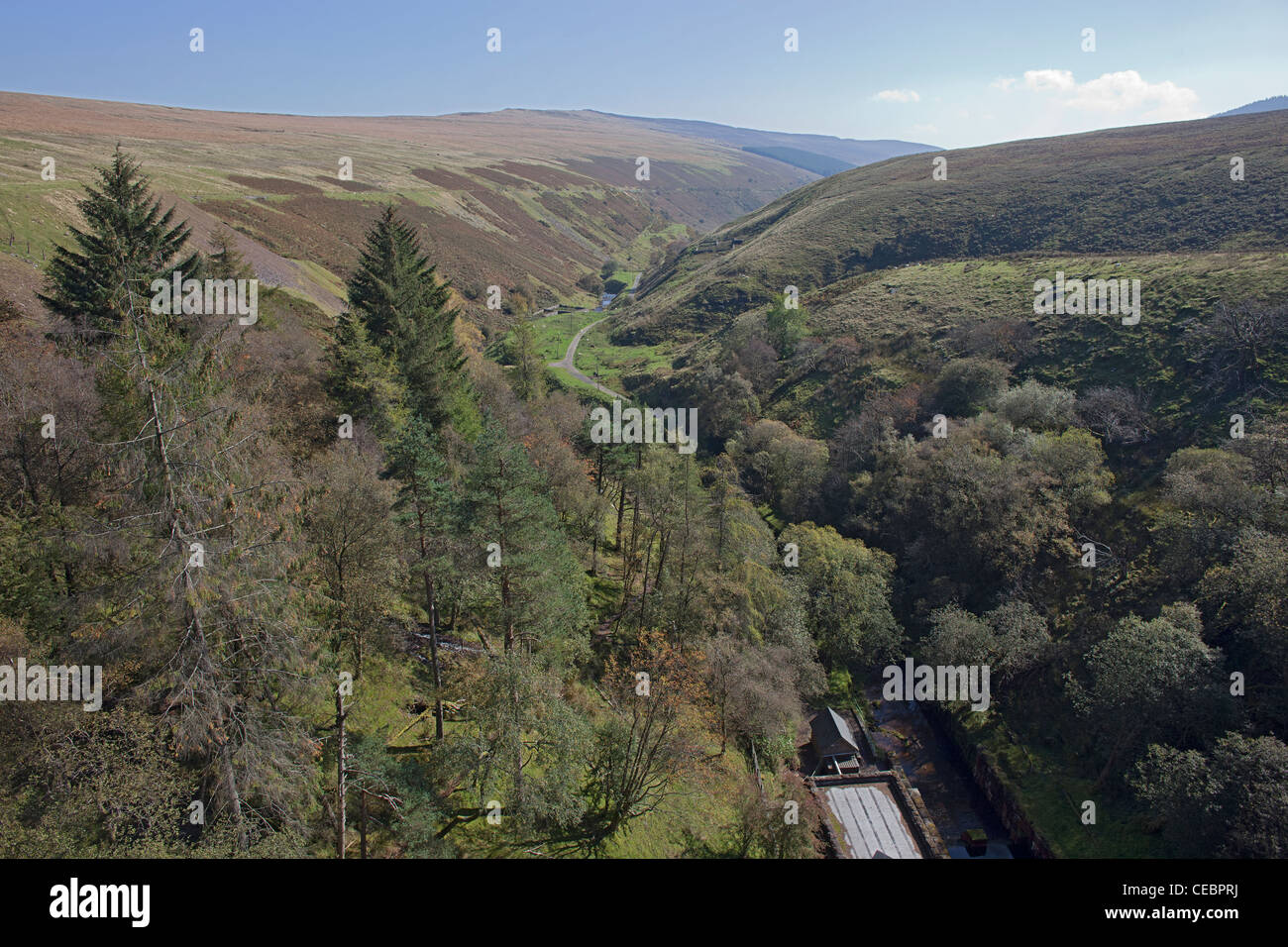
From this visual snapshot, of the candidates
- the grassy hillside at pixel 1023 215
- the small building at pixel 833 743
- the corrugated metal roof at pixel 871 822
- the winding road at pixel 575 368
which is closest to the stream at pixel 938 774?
the corrugated metal roof at pixel 871 822

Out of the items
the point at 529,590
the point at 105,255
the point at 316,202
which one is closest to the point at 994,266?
the point at 529,590

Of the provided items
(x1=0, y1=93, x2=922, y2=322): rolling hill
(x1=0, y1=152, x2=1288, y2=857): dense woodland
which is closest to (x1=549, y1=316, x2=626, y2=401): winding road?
(x1=0, y1=93, x2=922, y2=322): rolling hill

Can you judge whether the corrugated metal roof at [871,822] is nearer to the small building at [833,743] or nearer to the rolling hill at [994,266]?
the small building at [833,743]

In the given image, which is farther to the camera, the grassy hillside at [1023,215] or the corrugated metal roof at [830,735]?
the grassy hillside at [1023,215]

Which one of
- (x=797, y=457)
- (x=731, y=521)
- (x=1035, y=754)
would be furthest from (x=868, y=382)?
(x=1035, y=754)

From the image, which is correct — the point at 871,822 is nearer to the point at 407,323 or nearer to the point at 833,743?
the point at 833,743

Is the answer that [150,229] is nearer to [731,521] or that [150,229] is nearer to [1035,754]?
[731,521]

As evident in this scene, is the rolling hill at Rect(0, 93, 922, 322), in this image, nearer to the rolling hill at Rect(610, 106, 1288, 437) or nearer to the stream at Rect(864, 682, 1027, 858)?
the rolling hill at Rect(610, 106, 1288, 437)
